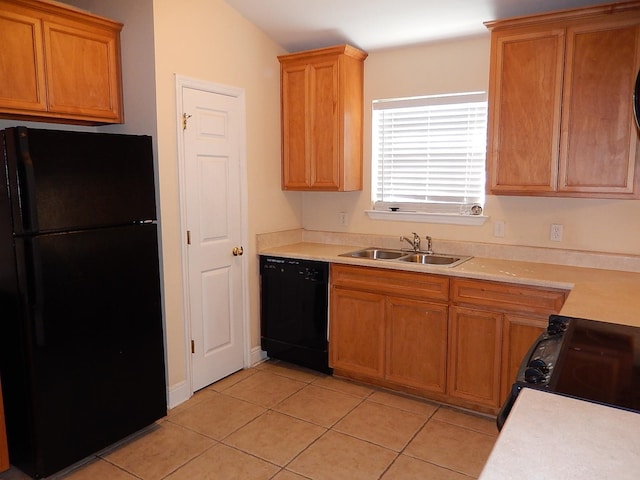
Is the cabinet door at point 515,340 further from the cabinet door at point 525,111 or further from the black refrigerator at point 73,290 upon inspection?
the black refrigerator at point 73,290

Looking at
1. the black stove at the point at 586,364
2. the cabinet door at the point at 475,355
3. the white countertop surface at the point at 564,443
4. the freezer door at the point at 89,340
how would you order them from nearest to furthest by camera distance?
the white countertop surface at the point at 564,443, the black stove at the point at 586,364, the freezer door at the point at 89,340, the cabinet door at the point at 475,355

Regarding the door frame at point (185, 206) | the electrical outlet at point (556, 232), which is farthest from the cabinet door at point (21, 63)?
the electrical outlet at point (556, 232)

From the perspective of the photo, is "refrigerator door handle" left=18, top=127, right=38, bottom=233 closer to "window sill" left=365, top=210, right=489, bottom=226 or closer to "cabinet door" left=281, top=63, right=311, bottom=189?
"cabinet door" left=281, top=63, right=311, bottom=189

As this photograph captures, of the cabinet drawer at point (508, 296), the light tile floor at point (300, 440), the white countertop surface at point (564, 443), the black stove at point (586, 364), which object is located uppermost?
the black stove at point (586, 364)

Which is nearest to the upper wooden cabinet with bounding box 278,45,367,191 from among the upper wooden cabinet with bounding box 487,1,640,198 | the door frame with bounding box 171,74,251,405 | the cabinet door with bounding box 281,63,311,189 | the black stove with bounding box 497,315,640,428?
the cabinet door with bounding box 281,63,311,189

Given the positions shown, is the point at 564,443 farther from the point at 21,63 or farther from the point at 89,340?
the point at 21,63

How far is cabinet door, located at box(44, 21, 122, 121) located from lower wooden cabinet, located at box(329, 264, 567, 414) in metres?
1.81

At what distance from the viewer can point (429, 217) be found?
3596mm

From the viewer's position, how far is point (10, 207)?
2.22 m

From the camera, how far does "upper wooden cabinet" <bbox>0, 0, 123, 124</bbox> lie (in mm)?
2457

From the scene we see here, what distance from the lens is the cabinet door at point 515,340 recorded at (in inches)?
108

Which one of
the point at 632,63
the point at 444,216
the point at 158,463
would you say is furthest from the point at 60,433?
the point at 632,63

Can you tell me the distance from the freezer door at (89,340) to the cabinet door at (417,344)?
1.46m

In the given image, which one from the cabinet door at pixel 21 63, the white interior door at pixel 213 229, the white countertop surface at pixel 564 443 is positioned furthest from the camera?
the white interior door at pixel 213 229
